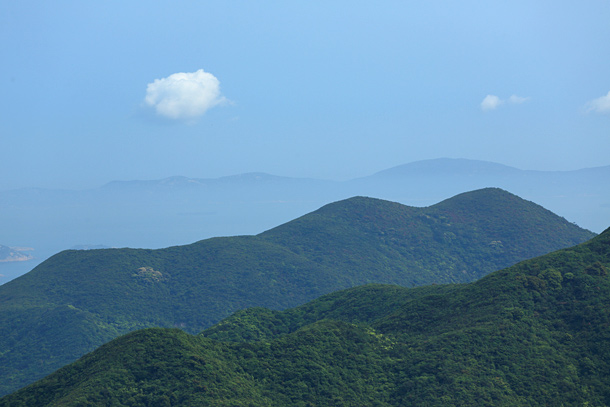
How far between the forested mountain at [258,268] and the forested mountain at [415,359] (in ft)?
148

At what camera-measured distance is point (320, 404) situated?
41.8 m

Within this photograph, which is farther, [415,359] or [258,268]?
[258,268]

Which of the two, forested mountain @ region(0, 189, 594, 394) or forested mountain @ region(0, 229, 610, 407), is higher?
forested mountain @ region(0, 189, 594, 394)

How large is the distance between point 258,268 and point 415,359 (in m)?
77.4

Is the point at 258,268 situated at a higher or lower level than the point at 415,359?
higher

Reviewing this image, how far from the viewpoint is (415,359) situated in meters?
47.1

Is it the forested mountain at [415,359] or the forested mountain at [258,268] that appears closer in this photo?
the forested mountain at [415,359]

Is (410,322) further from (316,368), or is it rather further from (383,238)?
(383,238)

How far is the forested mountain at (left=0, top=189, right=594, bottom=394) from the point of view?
300 feet

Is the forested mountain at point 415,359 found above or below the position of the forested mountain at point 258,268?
below

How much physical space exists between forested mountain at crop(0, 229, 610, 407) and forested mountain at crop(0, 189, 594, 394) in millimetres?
45181

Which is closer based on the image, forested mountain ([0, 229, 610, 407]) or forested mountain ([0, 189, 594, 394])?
forested mountain ([0, 229, 610, 407])

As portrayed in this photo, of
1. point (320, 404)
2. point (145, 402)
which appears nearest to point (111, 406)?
point (145, 402)

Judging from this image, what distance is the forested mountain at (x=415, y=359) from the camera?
39.9 m
